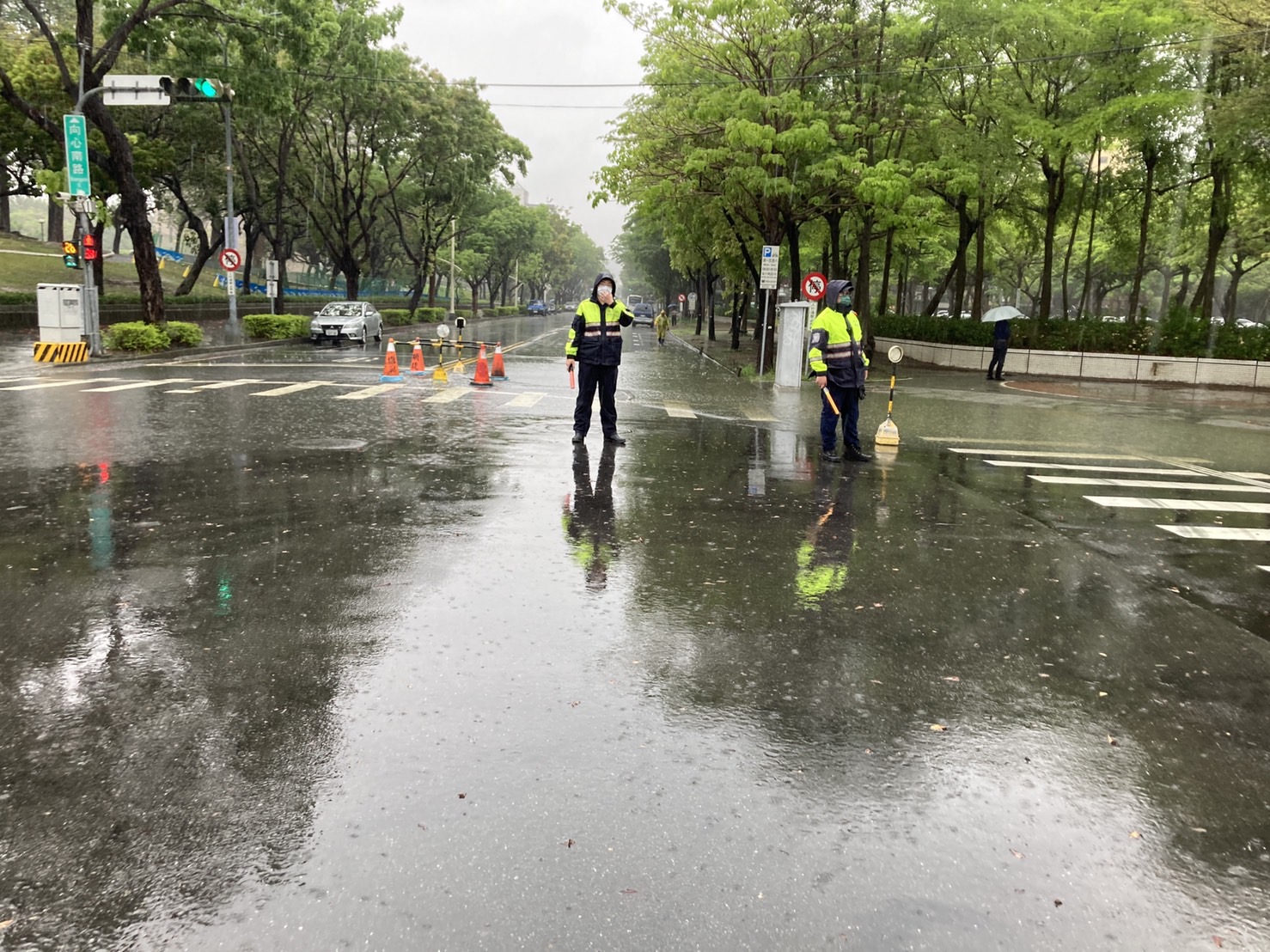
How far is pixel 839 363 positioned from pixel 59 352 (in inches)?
698

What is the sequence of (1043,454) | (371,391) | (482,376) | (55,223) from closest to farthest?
1. (1043,454)
2. (371,391)
3. (482,376)
4. (55,223)

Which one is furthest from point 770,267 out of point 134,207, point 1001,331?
point 134,207

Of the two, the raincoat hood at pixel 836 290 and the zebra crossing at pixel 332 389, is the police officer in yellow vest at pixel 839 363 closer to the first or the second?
the raincoat hood at pixel 836 290

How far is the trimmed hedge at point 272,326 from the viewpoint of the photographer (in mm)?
32531

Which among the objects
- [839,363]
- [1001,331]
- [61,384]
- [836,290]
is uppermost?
[836,290]

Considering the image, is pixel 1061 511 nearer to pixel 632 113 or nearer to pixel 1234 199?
pixel 632 113

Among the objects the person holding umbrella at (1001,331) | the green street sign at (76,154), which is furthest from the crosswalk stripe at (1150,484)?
the green street sign at (76,154)

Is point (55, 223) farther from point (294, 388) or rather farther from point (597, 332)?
point (597, 332)

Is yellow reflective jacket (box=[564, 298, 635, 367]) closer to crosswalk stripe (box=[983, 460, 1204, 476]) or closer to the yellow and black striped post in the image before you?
crosswalk stripe (box=[983, 460, 1204, 476])

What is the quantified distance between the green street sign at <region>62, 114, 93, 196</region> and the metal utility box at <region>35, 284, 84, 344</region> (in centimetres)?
237

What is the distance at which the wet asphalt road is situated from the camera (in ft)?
9.34

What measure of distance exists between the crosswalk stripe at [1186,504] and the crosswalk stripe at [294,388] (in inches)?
501

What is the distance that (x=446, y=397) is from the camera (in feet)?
55.2

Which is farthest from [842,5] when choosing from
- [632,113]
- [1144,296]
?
[1144,296]
